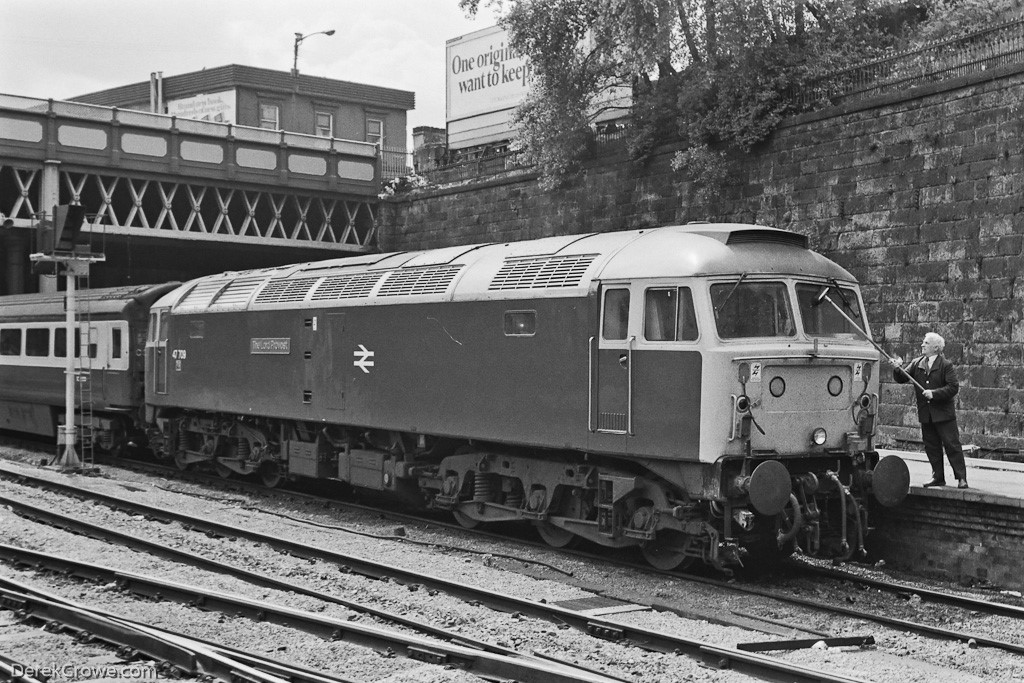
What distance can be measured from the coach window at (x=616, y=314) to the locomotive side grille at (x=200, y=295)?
8.59 m

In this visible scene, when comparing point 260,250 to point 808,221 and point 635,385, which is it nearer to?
point 808,221

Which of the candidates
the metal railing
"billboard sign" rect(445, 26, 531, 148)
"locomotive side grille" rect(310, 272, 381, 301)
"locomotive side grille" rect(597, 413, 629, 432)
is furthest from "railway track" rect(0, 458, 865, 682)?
"billboard sign" rect(445, 26, 531, 148)

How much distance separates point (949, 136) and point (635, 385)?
9.78 meters

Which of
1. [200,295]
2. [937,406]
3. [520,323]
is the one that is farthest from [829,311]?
[200,295]

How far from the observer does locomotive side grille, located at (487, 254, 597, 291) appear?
11.4 metres

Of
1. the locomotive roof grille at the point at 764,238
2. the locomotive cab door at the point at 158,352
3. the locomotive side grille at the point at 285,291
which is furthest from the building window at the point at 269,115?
the locomotive roof grille at the point at 764,238

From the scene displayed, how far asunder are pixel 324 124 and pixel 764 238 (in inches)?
1827

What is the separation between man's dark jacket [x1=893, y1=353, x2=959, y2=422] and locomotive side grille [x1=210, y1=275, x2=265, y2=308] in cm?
928

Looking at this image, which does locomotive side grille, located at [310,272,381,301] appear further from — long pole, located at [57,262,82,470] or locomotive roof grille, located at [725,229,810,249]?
long pole, located at [57,262,82,470]

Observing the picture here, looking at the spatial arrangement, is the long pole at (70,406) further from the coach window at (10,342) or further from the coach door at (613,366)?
the coach door at (613,366)

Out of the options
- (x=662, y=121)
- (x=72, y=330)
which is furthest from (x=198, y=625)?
(x=662, y=121)

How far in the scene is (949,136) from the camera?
1778 centimetres

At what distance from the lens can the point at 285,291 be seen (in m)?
15.9

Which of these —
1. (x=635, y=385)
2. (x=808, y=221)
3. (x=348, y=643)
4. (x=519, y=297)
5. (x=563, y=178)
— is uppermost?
(x=563, y=178)
